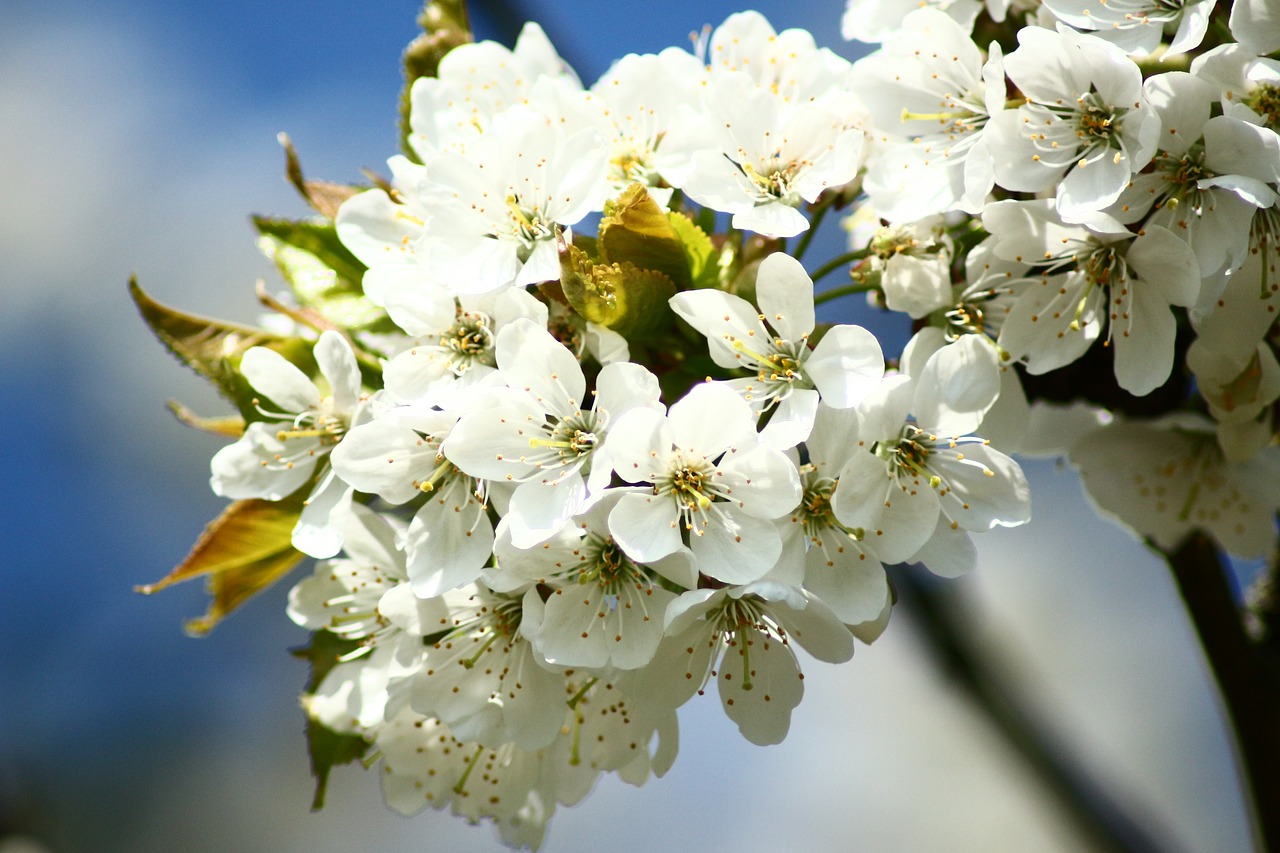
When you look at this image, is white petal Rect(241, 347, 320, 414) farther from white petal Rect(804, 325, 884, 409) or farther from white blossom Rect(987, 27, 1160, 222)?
white blossom Rect(987, 27, 1160, 222)

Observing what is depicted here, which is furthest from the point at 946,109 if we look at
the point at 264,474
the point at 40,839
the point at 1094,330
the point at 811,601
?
the point at 40,839

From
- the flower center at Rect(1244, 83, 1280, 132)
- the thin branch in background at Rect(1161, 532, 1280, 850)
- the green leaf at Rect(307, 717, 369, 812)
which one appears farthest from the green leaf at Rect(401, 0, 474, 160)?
the thin branch in background at Rect(1161, 532, 1280, 850)

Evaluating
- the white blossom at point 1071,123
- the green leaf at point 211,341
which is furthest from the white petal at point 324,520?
the white blossom at point 1071,123

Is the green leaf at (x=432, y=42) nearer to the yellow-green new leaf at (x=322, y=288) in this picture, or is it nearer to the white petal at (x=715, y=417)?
the yellow-green new leaf at (x=322, y=288)

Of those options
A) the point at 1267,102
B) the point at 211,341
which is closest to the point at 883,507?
the point at 1267,102

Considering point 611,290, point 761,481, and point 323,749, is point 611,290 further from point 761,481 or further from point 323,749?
point 323,749

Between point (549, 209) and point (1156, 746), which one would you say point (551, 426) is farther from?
point (1156, 746)

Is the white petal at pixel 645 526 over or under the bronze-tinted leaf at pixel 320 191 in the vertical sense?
under
